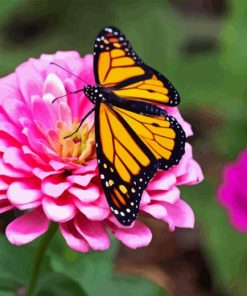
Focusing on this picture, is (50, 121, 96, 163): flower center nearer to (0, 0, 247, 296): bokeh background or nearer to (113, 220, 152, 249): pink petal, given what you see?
(113, 220, 152, 249): pink petal

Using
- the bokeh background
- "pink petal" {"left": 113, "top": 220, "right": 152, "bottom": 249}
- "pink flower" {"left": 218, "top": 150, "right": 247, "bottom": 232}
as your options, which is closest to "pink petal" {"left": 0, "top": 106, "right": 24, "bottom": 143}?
"pink petal" {"left": 113, "top": 220, "right": 152, "bottom": 249}

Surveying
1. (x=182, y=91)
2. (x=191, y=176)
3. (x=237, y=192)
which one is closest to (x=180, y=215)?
(x=191, y=176)

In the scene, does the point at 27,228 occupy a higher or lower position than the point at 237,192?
higher

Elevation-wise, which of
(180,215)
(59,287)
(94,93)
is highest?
(94,93)

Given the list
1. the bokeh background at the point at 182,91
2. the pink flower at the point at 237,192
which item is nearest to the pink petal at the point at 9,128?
the bokeh background at the point at 182,91

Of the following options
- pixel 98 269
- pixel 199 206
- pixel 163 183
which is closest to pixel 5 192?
pixel 163 183

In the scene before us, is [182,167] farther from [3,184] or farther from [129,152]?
[3,184]

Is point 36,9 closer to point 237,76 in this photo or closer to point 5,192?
point 237,76

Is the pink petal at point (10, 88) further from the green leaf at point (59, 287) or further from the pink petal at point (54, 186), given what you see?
the green leaf at point (59, 287)
